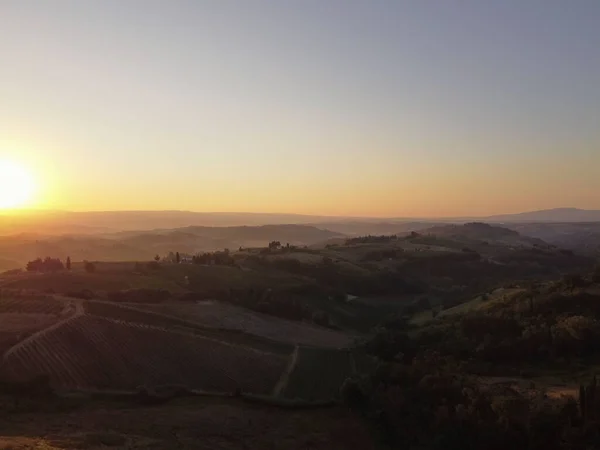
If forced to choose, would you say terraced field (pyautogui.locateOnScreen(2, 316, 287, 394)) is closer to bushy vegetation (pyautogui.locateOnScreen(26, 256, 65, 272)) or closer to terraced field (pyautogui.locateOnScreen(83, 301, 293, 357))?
terraced field (pyautogui.locateOnScreen(83, 301, 293, 357))

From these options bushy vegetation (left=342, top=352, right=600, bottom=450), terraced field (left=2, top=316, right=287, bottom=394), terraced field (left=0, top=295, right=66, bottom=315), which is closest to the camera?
bushy vegetation (left=342, top=352, right=600, bottom=450)

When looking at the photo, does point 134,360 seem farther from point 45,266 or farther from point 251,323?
point 45,266

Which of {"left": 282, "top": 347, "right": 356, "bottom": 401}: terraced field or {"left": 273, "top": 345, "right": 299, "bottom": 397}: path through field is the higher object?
{"left": 273, "top": 345, "right": 299, "bottom": 397}: path through field

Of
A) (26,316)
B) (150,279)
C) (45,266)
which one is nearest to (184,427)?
(26,316)

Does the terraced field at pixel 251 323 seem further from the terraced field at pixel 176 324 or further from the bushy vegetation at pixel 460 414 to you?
the bushy vegetation at pixel 460 414

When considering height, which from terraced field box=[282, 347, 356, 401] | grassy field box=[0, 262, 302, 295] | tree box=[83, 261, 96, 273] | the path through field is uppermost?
tree box=[83, 261, 96, 273]

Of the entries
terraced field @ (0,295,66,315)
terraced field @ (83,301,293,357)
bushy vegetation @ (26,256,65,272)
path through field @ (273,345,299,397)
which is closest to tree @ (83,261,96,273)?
bushy vegetation @ (26,256,65,272)

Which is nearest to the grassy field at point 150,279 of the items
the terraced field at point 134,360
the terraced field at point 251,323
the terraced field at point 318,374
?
the terraced field at point 251,323
